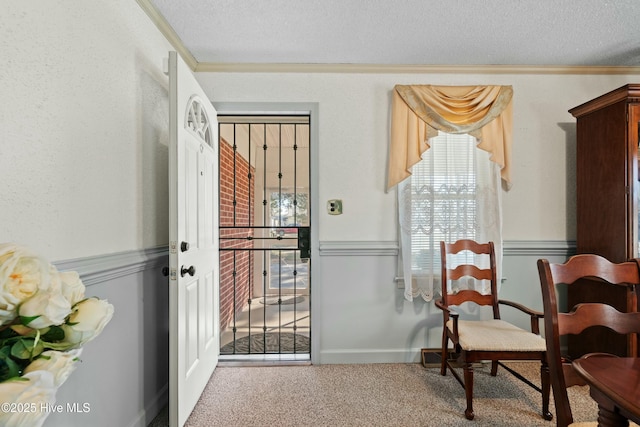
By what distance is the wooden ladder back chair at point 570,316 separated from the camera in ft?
3.28

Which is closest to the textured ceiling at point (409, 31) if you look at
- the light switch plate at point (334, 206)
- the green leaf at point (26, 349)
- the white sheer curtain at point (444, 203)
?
the white sheer curtain at point (444, 203)

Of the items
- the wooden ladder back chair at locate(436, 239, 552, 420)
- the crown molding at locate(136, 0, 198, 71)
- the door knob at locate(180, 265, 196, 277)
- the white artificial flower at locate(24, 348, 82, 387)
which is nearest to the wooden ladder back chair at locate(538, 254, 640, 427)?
the wooden ladder back chair at locate(436, 239, 552, 420)

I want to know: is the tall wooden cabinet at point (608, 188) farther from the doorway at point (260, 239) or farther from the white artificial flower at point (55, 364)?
the white artificial flower at point (55, 364)

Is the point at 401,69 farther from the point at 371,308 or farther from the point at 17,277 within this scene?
the point at 17,277

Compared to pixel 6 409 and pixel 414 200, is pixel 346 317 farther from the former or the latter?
pixel 6 409

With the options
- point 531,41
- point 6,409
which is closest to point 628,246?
point 531,41

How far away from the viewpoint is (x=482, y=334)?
1.83m

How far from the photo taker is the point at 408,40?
2037 mm

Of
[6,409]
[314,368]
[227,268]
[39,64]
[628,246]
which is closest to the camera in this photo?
[6,409]

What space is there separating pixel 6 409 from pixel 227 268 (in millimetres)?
2940

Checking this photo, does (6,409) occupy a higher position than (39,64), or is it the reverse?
(39,64)

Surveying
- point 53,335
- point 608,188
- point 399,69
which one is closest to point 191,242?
point 53,335

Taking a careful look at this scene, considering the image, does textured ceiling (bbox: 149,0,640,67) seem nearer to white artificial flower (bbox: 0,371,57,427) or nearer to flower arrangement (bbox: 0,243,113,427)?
flower arrangement (bbox: 0,243,113,427)

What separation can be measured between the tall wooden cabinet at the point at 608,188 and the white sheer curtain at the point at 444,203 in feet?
1.99
